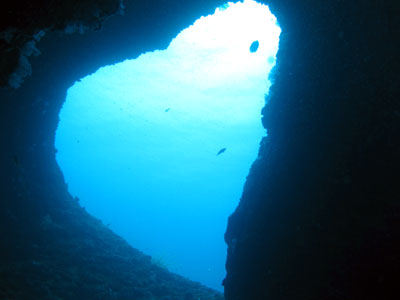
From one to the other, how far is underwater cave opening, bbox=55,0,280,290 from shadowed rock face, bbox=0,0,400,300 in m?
2.81

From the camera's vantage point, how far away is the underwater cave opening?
75.5 ft

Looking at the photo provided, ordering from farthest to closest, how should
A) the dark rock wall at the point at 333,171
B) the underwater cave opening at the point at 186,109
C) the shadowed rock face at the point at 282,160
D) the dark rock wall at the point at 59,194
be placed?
the underwater cave opening at the point at 186,109, the dark rock wall at the point at 59,194, the shadowed rock face at the point at 282,160, the dark rock wall at the point at 333,171

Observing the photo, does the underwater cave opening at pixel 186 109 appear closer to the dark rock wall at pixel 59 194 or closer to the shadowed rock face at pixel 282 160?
the dark rock wall at pixel 59 194

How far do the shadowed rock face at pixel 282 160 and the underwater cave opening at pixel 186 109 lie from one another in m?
2.81

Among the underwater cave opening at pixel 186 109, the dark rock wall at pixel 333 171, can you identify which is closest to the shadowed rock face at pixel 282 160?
the dark rock wall at pixel 333 171

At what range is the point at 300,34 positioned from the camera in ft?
25.8

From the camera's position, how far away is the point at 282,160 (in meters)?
7.61

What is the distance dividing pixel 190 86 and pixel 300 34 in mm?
24868

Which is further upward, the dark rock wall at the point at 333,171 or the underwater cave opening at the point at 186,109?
the underwater cave opening at the point at 186,109

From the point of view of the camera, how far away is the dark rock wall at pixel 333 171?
16.7ft

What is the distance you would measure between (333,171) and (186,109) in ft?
106

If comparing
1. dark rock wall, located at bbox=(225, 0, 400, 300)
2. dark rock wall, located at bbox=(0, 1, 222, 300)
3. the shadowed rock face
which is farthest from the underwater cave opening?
dark rock wall, located at bbox=(225, 0, 400, 300)

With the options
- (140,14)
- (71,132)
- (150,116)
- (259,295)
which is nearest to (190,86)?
(150,116)

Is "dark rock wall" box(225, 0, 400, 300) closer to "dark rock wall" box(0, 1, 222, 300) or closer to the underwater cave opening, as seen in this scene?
the underwater cave opening
